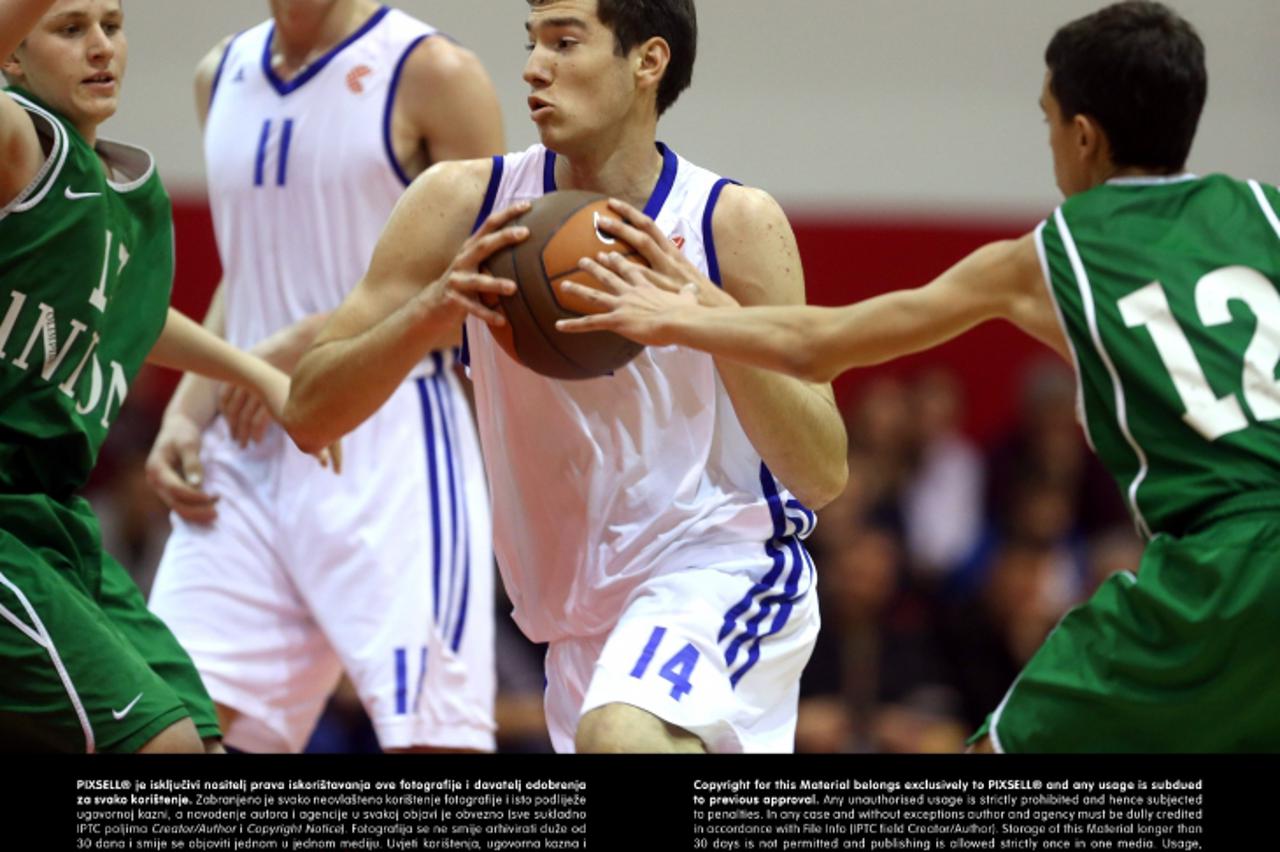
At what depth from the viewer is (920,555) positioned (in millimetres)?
9391

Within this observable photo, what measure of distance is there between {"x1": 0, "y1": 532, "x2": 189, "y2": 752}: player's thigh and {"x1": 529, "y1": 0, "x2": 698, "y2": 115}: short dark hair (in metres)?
1.70

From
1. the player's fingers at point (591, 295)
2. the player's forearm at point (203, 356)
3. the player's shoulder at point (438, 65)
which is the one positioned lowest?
the player's fingers at point (591, 295)

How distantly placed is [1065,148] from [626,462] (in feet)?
4.02

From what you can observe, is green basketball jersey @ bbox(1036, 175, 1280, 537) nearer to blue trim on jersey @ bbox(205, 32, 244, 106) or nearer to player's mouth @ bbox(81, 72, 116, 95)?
player's mouth @ bbox(81, 72, 116, 95)

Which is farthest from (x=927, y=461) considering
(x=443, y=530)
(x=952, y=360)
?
(x=443, y=530)

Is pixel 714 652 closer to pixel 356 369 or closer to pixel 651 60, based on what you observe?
pixel 356 369

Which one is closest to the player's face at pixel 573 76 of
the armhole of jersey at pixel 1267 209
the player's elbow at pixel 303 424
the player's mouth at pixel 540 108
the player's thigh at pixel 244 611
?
the player's mouth at pixel 540 108

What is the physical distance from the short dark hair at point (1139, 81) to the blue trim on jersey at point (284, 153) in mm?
2654

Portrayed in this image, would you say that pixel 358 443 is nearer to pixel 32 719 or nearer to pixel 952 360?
pixel 32 719

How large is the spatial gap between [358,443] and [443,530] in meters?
0.36

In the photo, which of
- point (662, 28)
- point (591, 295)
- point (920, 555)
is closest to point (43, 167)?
point (591, 295)

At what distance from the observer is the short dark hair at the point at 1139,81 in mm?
3975

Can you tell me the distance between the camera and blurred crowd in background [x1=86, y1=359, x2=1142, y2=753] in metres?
7.70

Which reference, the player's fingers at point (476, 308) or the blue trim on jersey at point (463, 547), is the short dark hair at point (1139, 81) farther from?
the blue trim on jersey at point (463, 547)
